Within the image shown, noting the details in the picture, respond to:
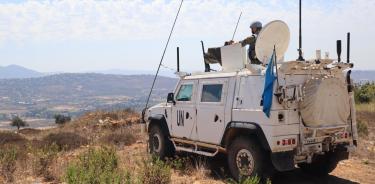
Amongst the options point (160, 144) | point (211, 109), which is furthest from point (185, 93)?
point (160, 144)

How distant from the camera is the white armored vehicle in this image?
311 inches

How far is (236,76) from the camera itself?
8.79m

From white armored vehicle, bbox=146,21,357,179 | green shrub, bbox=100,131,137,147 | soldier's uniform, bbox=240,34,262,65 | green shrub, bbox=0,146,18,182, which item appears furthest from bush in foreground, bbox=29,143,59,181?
green shrub, bbox=100,131,137,147

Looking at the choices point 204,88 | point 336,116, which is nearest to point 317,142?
point 336,116

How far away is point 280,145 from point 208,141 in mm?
1932

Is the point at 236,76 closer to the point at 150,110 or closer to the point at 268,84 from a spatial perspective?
the point at 268,84

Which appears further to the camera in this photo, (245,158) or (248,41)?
(248,41)

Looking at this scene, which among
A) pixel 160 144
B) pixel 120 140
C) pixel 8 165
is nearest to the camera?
pixel 8 165

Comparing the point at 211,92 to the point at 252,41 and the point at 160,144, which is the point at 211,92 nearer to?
the point at 252,41

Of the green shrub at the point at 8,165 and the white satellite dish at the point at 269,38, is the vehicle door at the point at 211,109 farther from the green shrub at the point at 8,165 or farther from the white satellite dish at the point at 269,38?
the green shrub at the point at 8,165

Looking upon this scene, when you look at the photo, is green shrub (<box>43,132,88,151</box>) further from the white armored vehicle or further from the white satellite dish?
the white satellite dish

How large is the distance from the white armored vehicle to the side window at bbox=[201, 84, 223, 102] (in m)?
0.02

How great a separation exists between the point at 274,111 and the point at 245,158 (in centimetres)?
107

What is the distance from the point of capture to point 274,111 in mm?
7812
